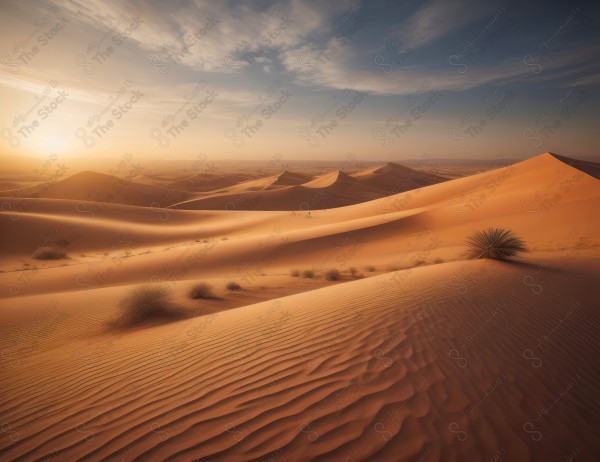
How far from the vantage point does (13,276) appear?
1084cm

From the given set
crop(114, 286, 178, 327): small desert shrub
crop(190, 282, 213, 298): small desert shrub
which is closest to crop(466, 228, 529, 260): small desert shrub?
crop(190, 282, 213, 298): small desert shrub

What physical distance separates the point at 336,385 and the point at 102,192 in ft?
149

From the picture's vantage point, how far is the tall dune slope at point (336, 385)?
8.19 feet

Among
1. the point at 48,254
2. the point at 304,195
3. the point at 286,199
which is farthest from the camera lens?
the point at 304,195

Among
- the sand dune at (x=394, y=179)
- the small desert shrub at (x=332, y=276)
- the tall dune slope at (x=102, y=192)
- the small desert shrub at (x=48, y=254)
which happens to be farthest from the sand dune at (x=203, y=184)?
the small desert shrub at (x=332, y=276)

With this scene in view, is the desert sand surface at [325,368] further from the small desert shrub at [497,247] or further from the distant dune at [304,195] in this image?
the distant dune at [304,195]

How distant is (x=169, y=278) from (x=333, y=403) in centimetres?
1018

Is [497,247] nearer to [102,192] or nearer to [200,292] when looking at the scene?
[200,292]

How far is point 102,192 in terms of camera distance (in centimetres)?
3803

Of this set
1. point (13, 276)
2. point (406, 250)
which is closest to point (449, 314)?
point (406, 250)

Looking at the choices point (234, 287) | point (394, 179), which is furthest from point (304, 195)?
point (234, 287)

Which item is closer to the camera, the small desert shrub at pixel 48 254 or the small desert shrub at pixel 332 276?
the small desert shrub at pixel 332 276

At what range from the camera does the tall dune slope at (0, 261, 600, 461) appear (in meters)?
2.50

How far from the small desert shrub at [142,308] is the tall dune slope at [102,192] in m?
36.3
